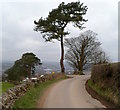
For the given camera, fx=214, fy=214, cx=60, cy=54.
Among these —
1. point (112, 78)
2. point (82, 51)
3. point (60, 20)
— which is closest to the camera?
point (112, 78)

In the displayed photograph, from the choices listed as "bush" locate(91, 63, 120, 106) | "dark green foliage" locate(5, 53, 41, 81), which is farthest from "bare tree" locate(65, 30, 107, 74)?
"bush" locate(91, 63, 120, 106)

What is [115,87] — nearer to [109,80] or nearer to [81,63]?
[109,80]

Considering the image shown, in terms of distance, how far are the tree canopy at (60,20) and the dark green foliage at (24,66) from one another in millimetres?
12377

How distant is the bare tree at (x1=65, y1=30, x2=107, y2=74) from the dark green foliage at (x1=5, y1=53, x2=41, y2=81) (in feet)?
27.5

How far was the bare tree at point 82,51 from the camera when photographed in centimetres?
4431

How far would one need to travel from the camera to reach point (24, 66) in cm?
4694

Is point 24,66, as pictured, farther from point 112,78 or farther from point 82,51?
point 112,78

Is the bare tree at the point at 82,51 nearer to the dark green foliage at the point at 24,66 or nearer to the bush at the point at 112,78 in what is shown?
the dark green foliage at the point at 24,66

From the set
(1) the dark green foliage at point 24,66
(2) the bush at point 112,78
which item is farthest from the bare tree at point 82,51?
(2) the bush at point 112,78

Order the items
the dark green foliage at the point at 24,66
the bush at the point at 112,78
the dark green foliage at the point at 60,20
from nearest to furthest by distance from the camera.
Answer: the bush at the point at 112,78
the dark green foliage at the point at 60,20
the dark green foliage at the point at 24,66

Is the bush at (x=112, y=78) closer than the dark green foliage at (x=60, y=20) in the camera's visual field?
Yes

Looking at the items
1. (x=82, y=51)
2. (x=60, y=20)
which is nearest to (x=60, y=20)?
(x=60, y=20)

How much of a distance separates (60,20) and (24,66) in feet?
60.2

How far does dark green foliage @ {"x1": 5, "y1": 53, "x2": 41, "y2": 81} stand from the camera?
41.9m
